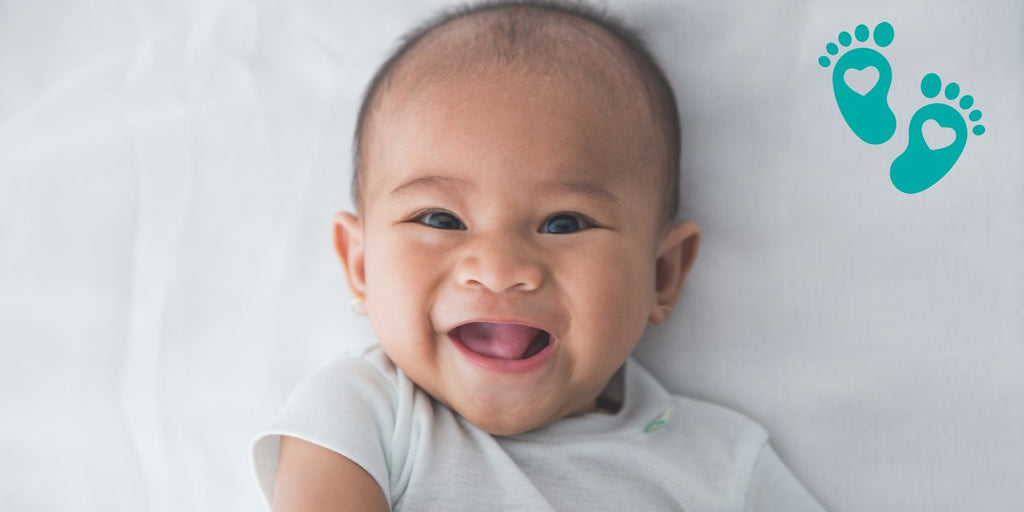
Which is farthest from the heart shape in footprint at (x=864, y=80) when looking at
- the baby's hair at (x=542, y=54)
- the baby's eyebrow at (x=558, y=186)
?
the baby's eyebrow at (x=558, y=186)

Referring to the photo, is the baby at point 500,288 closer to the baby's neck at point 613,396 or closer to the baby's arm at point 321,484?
the baby's arm at point 321,484

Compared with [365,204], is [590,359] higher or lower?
lower

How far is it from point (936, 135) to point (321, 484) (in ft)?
3.34

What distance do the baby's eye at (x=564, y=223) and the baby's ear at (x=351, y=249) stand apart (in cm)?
28

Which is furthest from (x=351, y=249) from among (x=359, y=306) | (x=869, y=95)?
(x=869, y=95)

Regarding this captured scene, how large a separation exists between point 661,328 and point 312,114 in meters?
0.63

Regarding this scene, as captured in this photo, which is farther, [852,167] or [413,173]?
[852,167]

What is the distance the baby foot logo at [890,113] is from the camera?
139 centimetres

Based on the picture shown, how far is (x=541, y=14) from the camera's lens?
4.09ft

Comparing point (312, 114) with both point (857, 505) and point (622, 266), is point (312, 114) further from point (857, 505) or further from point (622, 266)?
point (857, 505)

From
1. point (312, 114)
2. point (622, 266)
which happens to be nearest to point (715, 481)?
point (622, 266)

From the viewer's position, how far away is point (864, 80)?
142 centimetres

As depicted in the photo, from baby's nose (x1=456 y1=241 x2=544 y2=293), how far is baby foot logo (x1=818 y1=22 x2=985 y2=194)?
622mm

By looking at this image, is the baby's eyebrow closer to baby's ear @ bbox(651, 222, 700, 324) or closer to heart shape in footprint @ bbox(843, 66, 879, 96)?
baby's ear @ bbox(651, 222, 700, 324)
